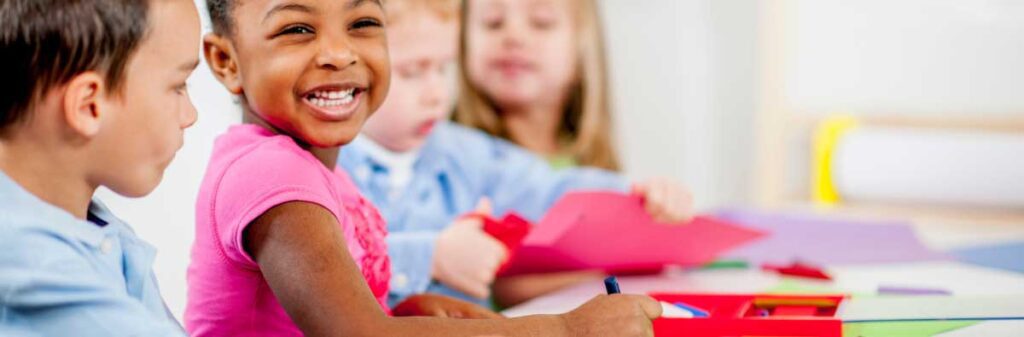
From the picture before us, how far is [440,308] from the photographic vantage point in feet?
3.27

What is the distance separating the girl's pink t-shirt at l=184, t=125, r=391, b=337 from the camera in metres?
0.77

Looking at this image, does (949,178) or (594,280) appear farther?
(949,178)

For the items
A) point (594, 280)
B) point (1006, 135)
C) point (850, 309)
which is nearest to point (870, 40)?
point (1006, 135)

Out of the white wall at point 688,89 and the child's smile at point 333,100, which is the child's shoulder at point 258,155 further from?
the white wall at point 688,89

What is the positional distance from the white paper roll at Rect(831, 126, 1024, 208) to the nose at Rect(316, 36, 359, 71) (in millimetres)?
1684

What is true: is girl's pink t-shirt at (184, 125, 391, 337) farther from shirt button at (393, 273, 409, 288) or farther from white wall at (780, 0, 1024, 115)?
white wall at (780, 0, 1024, 115)

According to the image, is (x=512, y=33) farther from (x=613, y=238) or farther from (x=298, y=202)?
(x=298, y=202)

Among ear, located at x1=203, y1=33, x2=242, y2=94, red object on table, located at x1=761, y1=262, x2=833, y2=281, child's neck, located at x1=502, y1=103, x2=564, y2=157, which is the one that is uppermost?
child's neck, located at x1=502, y1=103, x2=564, y2=157

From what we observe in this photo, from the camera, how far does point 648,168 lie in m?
2.57

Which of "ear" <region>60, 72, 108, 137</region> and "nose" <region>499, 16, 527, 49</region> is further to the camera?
"nose" <region>499, 16, 527, 49</region>

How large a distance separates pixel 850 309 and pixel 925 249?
27.1 inches

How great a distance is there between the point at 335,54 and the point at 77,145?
8.4 inches


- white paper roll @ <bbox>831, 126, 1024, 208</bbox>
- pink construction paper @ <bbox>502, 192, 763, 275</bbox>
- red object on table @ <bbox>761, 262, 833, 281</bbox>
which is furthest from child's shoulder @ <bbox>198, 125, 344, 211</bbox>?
white paper roll @ <bbox>831, 126, 1024, 208</bbox>

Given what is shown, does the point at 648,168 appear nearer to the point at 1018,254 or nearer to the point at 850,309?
the point at 1018,254
